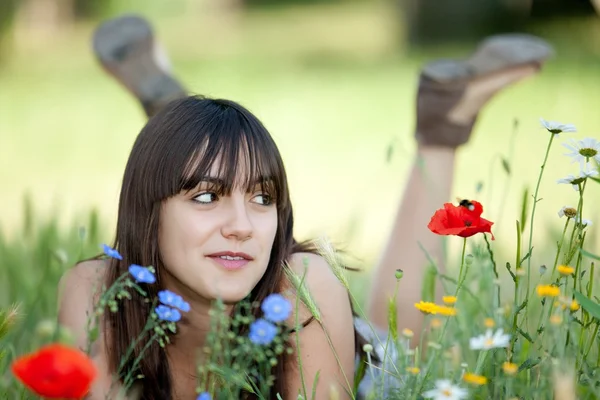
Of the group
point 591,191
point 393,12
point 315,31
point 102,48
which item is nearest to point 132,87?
point 102,48

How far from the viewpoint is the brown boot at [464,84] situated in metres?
2.28

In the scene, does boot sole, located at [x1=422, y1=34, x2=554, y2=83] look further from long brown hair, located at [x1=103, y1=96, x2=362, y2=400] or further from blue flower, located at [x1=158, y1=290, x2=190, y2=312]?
blue flower, located at [x1=158, y1=290, x2=190, y2=312]

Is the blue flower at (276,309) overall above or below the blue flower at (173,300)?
above

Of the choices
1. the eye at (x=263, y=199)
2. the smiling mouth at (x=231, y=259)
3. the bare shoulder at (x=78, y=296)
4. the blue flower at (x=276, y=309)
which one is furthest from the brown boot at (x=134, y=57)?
the blue flower at (x=276, y=309)

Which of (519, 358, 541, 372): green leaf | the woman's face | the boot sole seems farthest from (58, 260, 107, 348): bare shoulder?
the boot sole

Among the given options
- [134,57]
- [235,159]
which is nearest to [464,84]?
[134,57]

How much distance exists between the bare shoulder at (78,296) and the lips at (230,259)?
22 cm

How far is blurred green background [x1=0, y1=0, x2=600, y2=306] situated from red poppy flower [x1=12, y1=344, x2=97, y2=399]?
0.67m

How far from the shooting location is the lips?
1.44m

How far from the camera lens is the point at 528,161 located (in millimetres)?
4852

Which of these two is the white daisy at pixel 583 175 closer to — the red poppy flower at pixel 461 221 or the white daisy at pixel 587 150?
the white daisy at pixel 587 150

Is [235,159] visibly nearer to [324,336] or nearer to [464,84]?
[324,336]

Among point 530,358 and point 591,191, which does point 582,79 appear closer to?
point 591,191

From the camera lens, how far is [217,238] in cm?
144
